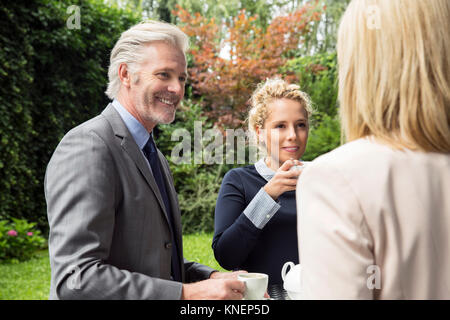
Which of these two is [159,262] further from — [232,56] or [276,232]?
[232,56]

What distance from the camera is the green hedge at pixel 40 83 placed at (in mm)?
5566

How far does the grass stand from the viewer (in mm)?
4223

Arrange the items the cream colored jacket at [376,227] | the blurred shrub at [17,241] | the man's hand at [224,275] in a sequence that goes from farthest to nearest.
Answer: the blurred shrub at [17,241], the man's hand at [224,275], the cream colored jacket at [376,227]

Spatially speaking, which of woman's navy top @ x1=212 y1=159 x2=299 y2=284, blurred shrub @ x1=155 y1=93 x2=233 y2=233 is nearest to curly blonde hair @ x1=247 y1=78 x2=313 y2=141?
woman's navy top @ x1=212 y1=159 x2=299 y2=284

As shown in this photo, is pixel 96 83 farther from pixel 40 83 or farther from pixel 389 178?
pixel 389 178


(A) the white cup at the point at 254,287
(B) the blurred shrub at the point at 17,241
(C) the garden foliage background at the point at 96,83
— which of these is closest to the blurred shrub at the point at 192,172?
(C) the garden foliage background at the point at 96,83

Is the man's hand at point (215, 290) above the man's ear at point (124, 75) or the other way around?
the other way around

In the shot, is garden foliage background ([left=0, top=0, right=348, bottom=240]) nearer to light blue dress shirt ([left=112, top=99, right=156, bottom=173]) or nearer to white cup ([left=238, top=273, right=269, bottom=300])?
light blue dress shirt ([left=112, top=99, right=156, bottom=173])

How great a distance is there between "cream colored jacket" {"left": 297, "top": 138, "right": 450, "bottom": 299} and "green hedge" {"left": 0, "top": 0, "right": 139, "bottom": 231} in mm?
5397

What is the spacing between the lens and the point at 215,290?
48.4 inches

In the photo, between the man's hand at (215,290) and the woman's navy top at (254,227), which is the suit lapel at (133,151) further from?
the woman's navy top at (254,227)

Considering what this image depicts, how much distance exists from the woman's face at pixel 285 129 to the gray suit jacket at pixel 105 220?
2.80 ft

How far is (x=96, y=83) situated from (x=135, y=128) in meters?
5.76

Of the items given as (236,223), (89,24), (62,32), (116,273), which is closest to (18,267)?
(62,32)
